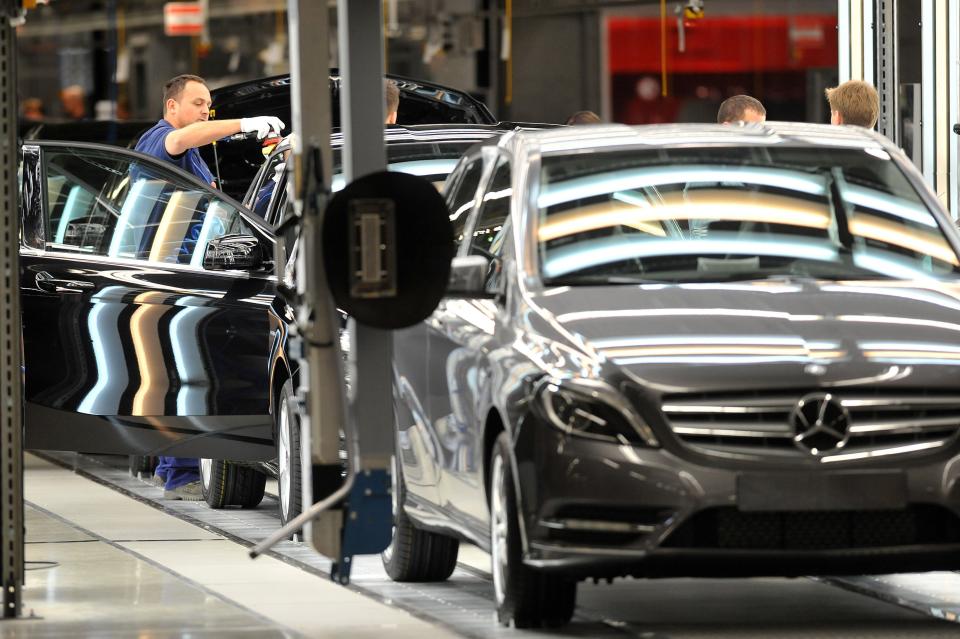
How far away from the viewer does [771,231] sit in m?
8.82

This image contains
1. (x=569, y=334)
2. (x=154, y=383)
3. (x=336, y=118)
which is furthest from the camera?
(x=336, y=118)

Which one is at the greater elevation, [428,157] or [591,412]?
[428,157]

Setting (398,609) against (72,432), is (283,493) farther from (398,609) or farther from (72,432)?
(398,609)

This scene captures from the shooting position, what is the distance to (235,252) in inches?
458

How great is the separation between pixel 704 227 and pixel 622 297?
0.69m

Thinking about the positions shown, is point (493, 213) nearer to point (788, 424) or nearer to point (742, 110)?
point (788, 424)

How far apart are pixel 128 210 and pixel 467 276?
13.7 ft

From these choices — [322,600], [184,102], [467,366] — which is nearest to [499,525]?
[467,366]

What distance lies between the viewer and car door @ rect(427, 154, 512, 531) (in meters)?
8.52

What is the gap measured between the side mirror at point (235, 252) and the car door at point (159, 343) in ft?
0.30

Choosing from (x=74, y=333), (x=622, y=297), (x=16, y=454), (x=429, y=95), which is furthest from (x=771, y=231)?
(x=429, y=95)

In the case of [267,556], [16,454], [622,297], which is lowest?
[267,556]

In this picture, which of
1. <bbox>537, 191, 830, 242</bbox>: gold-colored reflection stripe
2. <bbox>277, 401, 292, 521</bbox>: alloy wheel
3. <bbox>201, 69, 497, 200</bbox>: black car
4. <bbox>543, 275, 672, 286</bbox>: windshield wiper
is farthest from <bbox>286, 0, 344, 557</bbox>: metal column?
<bbox>201, 69, 497, 200</bbox>: black car

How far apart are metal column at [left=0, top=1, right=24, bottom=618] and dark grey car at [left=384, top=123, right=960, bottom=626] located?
61.8 inches
